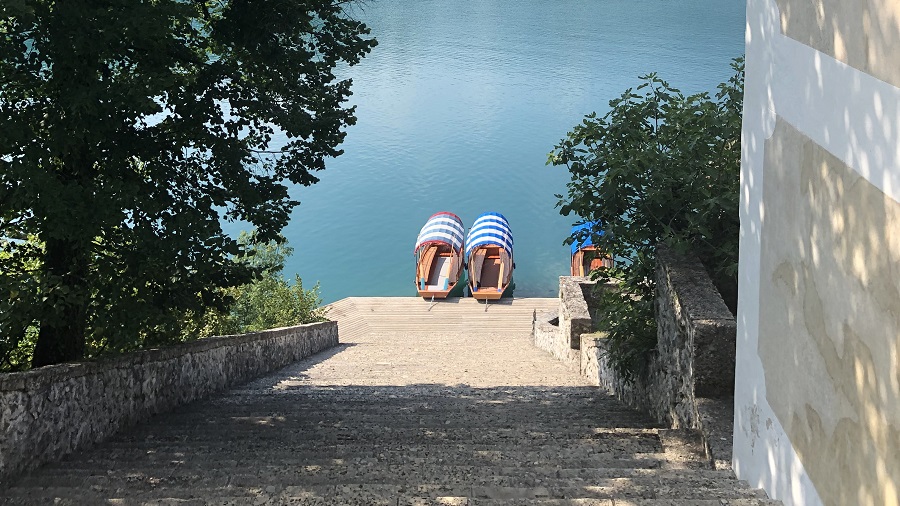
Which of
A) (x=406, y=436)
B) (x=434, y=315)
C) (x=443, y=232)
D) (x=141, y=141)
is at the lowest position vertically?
(x=406, y=436)

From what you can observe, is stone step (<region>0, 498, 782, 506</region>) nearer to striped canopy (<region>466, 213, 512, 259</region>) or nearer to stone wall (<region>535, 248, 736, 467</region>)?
stone wall (<region>535, 248, 736, 467</region>)

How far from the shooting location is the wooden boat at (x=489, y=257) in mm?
28688

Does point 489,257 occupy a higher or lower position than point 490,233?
lower

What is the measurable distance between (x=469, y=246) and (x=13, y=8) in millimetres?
25411

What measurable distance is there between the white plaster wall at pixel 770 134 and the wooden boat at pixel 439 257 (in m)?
23.5

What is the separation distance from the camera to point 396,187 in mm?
37812

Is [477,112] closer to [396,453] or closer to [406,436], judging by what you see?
[406,436]

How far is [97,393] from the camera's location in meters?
6.78

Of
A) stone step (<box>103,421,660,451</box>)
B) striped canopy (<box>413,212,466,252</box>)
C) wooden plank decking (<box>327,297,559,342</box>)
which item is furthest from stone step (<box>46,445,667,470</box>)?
striped canopy (<box>413,212,466,252</box>)

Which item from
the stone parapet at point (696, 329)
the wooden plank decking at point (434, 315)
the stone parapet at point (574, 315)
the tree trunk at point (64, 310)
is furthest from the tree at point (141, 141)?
the wooden plank decking at point (434, 315)

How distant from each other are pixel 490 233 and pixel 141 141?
2359 cm

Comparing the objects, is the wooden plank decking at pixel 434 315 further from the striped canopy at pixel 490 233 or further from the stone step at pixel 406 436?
the stone step at pixel 406 436

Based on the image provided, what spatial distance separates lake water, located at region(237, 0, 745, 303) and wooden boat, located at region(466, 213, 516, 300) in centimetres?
147

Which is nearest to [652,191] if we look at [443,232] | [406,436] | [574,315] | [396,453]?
[406,436]
